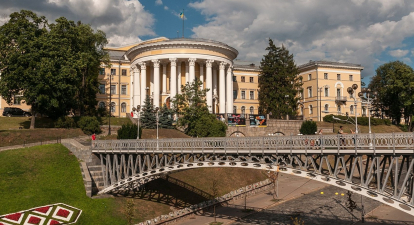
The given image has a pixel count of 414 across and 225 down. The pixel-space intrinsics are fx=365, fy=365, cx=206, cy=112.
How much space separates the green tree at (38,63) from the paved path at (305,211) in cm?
2494

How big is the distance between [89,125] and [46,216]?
75.9 ft

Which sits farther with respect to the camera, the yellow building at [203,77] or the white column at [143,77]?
the white column at [143,77]

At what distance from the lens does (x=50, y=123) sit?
50.5 metres

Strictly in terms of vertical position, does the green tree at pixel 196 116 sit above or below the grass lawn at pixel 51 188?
above

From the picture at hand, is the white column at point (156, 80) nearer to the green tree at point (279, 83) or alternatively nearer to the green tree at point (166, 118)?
the green tree at point (166, 118)

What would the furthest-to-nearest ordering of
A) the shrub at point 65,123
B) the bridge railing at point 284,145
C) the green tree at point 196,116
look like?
the green tree at point 196,116 < the shrub at point 65,123 < the bridge railing at point 284,145

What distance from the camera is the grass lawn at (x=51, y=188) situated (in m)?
27.7

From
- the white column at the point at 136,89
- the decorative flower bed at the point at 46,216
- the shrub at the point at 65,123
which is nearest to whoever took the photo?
the decorative flower bed at the point at 46,216

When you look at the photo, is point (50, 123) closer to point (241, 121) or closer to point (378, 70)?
point (241, 121)

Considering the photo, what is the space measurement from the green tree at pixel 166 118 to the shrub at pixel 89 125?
9.85m

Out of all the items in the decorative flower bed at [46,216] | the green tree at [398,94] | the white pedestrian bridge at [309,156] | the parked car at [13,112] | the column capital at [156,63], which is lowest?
the decorative flower bed at [46,216]

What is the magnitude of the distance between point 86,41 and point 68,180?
108 feet

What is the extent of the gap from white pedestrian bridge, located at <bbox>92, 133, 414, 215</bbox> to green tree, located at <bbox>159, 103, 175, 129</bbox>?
22123mm

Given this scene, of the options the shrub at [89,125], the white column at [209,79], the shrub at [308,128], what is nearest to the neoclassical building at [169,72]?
the white column at [209,79]
